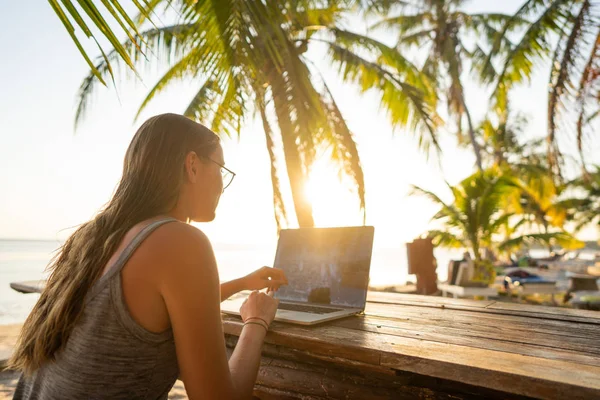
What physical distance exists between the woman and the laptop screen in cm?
70

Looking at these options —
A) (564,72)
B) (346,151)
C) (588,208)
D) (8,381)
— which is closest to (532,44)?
(564,72)

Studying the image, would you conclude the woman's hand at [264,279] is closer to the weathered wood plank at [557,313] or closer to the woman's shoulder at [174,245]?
the woman's shoulder at [174,245]

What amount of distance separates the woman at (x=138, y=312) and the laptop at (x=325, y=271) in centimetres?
63

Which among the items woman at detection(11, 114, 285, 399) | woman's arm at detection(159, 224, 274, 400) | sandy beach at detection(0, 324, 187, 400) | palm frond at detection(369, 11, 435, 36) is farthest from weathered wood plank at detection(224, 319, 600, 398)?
palm frond at detection(369, 11, 435, 36)

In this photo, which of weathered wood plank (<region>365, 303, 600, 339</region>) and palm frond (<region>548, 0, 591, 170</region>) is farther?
palm frond (<region>548, 0, 591, 170</region>)

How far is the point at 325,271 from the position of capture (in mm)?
1939

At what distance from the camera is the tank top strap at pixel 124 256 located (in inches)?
39.3

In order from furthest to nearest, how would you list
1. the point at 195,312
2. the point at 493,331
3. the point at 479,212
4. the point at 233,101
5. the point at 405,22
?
the point at 405,22
the point at 479,212
the point at 233,101
the point at 493,331
the point at 195,312

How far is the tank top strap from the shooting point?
3.27 feet

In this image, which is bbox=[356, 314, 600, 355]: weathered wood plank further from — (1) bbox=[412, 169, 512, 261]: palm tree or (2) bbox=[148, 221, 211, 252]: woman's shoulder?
(1) bbox=[412, 169, 512, 261]: palm tree

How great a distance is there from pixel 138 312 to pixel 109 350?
0.13 metres

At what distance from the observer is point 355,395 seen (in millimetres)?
1335

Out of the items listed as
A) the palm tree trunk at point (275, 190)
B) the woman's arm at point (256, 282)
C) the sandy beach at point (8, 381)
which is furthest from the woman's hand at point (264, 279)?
the palm tree trunk at point (275, 190)

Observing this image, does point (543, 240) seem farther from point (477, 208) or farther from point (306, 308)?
point (306, 308)
